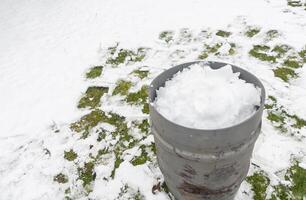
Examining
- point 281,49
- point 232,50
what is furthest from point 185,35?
point 281,49

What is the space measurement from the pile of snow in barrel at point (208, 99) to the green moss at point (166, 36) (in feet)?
8.99

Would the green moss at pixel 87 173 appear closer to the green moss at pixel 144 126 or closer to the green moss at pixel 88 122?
the green moss at pixel 88 122

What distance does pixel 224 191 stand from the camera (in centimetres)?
223

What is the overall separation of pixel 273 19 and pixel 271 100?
2.07 meters

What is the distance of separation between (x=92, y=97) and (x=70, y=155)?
0.96 m

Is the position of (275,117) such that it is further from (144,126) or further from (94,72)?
(94,72)

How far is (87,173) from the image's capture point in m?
3.07

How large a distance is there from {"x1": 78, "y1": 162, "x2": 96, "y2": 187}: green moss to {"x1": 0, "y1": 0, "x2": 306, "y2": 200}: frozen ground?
0.01 meters

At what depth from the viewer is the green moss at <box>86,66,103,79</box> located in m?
4.36

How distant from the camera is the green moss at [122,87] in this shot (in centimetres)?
399

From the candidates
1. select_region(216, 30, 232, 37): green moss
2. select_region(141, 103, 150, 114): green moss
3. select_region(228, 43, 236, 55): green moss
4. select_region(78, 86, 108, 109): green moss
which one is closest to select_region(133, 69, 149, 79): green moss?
select_region(78, 86, 108, 109): green moss

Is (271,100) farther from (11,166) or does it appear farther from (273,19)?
(11,166)

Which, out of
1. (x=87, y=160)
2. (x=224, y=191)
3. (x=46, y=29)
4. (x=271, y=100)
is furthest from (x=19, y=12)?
(x=224, y=191)

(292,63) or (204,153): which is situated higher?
(204,153)
